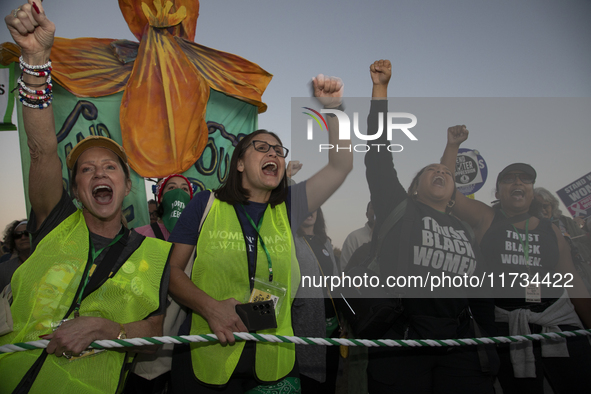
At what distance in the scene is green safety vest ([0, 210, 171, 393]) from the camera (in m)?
1.46

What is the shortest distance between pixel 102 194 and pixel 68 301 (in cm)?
51

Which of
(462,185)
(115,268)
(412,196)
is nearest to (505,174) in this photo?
(462,185)

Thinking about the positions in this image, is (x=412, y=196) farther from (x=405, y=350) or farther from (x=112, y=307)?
(x=112, y=307)

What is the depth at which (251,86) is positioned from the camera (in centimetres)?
569

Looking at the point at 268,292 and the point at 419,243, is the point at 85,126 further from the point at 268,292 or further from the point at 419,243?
the point at 419,243

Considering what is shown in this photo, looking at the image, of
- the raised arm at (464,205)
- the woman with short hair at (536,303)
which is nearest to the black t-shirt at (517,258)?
the woman with short hair at (536,303)

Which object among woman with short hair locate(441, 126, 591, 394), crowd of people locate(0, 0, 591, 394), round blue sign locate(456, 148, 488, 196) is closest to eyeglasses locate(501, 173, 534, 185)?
crowd of people locate(0, 0, 591, 394)

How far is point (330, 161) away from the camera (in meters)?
2.11

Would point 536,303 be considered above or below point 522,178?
below

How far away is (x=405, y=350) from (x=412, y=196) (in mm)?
1100

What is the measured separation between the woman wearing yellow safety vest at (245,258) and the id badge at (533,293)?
1862 mm

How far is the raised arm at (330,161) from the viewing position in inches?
81.7

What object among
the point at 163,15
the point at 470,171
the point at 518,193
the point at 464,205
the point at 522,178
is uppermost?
the point at 163,15

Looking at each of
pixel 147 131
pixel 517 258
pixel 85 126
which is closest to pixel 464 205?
pixel 517 258
